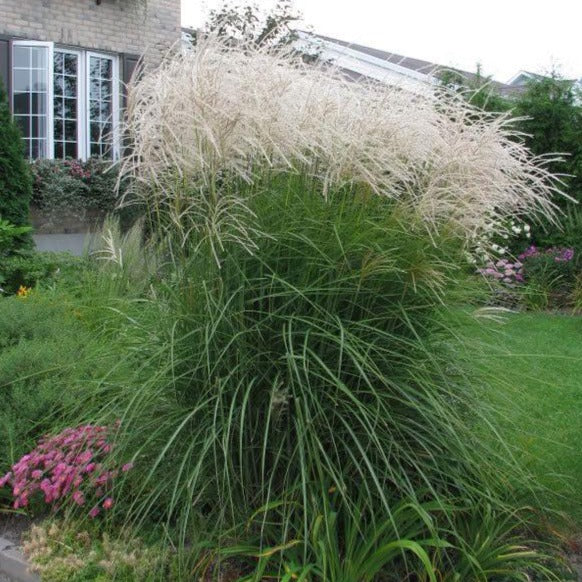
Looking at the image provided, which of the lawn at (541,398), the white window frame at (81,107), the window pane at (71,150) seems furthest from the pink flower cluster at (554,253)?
the window pane at (71,150)

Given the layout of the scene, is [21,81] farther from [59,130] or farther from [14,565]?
A: [14,565]

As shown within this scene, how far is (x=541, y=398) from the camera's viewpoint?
5656 mm

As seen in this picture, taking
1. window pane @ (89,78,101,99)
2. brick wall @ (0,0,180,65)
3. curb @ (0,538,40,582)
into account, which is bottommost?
curb @ (0,538,40,582)

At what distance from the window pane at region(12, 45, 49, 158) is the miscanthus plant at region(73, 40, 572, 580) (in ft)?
27.4

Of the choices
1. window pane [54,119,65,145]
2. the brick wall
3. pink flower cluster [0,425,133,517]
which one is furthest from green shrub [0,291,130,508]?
window pane [54,119,65,145]

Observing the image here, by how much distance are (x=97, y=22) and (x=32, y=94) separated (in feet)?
5.19

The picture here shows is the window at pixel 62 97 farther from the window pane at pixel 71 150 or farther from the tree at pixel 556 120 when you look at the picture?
the tree at pixel 556 120

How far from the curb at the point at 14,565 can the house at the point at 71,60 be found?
7575 millimetres

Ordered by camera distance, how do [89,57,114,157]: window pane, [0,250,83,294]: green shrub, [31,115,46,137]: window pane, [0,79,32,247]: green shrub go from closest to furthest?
[0,250,83,294]: green shrub < [0,79,32,247]: green shrub < [31,115,46,137]: window pane < [89,57,114,157]: window pane

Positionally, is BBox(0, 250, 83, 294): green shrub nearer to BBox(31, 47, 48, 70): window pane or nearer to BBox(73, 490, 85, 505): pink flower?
BBox(31, 47, 48, 70): window pane

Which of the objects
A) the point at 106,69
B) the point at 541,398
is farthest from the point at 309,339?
the point at 106,69

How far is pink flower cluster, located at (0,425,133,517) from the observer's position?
10.4ft

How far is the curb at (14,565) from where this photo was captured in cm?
319

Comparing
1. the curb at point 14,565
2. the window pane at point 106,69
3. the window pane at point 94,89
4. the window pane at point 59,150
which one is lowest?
the curb at point 14,565
